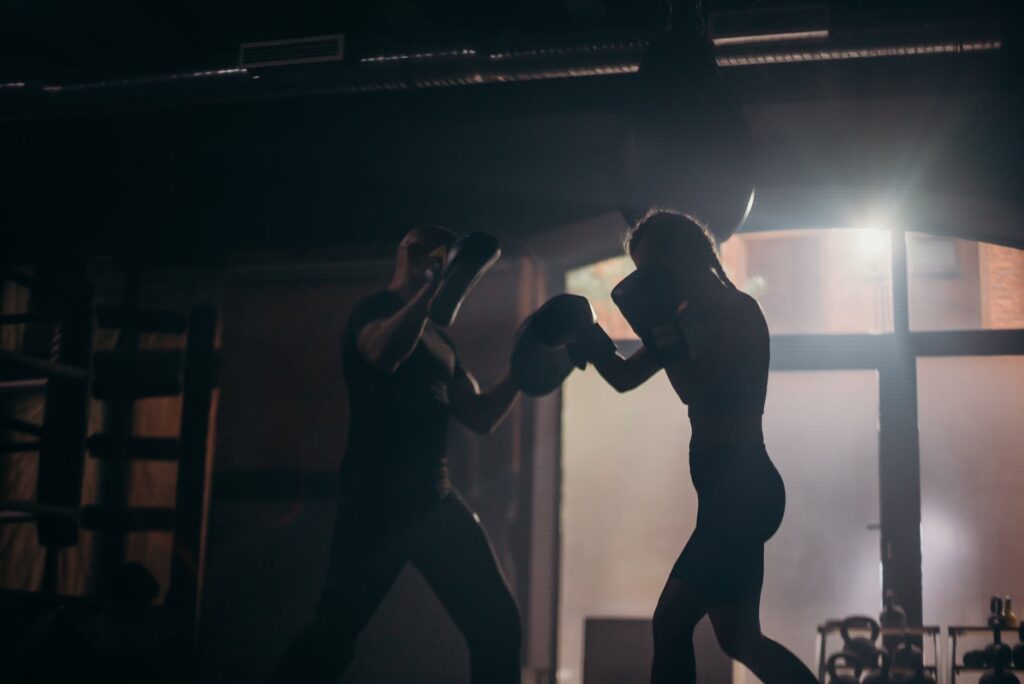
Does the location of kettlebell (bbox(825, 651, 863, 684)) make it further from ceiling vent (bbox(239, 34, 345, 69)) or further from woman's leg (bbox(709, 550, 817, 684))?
ceiling vent (bbox(239, 34, 345, 69))

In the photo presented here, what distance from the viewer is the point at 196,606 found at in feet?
14.5

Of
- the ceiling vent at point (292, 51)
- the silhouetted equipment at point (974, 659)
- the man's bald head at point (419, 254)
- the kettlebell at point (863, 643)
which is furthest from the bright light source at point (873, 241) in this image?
the ceiling vent at point (292, 51)

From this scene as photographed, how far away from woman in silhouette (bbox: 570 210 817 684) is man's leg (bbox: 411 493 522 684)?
0.47 meters

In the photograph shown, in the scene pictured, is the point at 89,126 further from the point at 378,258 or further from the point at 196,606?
the point at 196,606

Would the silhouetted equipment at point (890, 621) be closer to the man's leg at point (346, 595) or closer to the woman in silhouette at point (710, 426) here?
the woman in silhouette at point (710, 426)

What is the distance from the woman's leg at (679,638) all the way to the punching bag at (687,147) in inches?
36.1

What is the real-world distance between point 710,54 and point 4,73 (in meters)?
3.53

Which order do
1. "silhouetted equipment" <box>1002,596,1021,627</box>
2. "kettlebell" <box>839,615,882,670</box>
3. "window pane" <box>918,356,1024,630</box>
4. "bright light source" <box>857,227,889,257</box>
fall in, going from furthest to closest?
"bright light source" <box>857,227,889,257</box> → "window pane" <box>918,356,1024,630</box> → "silhouetted equipment" <box>1002,596,1021,627</box> → "kettlebell" <box>839,615,882,670</box>

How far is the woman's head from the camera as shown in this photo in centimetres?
244

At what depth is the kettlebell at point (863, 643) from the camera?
12.4 feet

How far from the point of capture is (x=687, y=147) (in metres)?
2.54

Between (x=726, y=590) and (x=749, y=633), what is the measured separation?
101mm

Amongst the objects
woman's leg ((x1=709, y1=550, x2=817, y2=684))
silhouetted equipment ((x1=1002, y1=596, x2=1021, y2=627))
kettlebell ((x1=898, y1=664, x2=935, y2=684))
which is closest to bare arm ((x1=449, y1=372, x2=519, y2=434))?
woman's leg ((x1=709, y1=550, x2=817, y2=684))

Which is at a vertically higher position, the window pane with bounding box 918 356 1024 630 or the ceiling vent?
the ceiling vent
